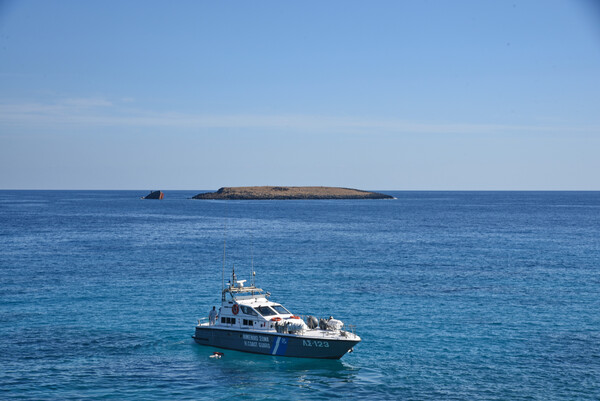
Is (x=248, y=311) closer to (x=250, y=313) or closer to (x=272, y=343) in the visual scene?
(x=250, y=313)

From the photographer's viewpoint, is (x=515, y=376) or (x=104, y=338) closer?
(x=515, y=376)

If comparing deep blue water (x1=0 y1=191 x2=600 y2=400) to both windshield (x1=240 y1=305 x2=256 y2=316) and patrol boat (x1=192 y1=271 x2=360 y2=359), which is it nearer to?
patrol boat (x1=192 y1=271 x2=360 y2=359)

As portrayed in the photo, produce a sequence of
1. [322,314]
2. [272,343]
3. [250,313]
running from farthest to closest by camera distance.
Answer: [322,314] → [250,313] → [272,343]

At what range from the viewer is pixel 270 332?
33.4 m

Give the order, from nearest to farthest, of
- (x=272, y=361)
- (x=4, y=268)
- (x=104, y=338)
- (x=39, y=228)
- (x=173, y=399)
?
1. (x=173, y=399)
2. (x=272, y=361)
3. (x=104, y=338)
4. (x=4, y=268)
5. (x=39, y=228)

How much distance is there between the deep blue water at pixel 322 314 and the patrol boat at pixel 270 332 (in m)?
0.76

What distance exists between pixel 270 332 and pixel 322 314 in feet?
31.6

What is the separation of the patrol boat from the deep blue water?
756mm

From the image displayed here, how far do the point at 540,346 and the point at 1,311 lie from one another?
1516 inches

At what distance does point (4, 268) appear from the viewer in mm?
62500

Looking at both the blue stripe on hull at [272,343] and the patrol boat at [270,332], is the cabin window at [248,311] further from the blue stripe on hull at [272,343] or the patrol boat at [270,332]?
the blue stripe on hull at [272,343]

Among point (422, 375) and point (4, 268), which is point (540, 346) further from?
point (4, 268)

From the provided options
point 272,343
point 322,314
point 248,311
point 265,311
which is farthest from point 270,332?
point 322,314

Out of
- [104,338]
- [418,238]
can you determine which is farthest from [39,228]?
[104,338]
